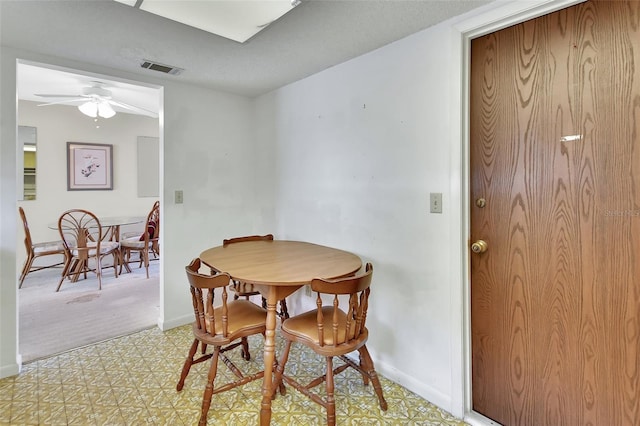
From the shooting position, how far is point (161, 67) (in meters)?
2.35

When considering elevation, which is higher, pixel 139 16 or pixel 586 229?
pixel 139 16

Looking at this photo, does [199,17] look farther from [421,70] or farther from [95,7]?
[421,70]

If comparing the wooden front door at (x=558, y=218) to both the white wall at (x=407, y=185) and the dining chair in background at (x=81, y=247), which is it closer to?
the white wall at (x=407, y=185)

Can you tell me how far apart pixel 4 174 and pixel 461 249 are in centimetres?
272

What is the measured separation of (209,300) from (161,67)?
→ 1.80 metres

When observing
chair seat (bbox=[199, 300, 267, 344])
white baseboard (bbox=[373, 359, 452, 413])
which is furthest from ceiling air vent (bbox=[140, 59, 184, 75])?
white baseboard (bbox=[373, 359, 452, 413])

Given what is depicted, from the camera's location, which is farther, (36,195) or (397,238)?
(36,195)

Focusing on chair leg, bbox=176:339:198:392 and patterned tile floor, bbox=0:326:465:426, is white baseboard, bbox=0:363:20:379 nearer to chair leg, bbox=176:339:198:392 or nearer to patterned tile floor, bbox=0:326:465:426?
patterned tile floor, bbox=0:326:465:426

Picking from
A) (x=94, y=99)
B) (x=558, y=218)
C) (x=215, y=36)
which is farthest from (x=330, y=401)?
(x=94, y=99)

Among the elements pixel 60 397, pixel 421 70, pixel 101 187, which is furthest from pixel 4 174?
pixel 101 187

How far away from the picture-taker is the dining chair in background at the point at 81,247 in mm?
3799

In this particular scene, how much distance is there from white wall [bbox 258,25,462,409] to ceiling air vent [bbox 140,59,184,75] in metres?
1.00

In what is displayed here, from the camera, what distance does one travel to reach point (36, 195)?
14.0 feet

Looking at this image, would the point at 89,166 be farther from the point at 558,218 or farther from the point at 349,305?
the point at 558,218
